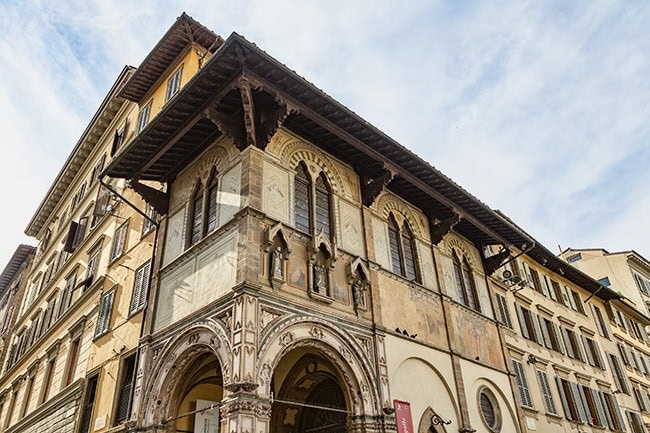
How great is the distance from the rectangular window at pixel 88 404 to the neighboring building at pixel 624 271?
36.3 m

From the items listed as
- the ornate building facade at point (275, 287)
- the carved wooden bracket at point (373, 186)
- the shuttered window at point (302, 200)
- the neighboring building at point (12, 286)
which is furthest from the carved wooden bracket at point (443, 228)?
the neighboring building at point (12, 286)

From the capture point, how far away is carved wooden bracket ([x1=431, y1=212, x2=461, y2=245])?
1527 cm

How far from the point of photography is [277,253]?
1027 centimetres

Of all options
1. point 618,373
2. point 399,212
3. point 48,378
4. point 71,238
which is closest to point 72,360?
point 48,378

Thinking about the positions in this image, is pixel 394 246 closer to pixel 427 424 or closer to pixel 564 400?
pixel 427 424

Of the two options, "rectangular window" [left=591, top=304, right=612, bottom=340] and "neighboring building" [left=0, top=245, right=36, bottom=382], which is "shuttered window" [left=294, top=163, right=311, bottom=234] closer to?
"rectangular window" [left=591, top=304, right=612, bottom=340]

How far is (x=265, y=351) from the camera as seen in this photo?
920 cm

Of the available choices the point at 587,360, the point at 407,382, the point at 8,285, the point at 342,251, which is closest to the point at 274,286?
the point at 342,251

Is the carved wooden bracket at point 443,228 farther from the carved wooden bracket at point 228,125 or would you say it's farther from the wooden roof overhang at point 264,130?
the carved wooden bracket at point 228,125

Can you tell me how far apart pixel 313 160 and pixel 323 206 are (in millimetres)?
1204

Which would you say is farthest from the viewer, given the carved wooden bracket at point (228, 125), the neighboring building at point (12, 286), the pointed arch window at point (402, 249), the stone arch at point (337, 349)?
the neighboring building at point (12, 286)

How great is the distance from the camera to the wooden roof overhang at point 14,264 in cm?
3083

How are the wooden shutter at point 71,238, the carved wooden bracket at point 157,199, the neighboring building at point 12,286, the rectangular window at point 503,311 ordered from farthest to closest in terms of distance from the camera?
the neighboring building at point 12,286, the wooden shutter at point 71,238, the rectangular window at point 503,311, the carved wooden bracket at point 157,199

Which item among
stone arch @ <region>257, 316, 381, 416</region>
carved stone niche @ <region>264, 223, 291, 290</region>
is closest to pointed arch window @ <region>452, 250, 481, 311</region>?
stone arch @ <region>257, 316, 381, 416</region>
